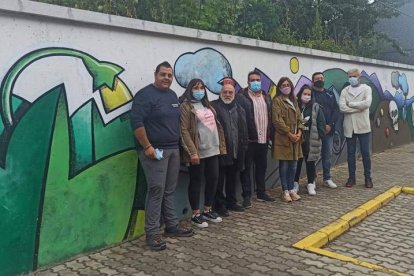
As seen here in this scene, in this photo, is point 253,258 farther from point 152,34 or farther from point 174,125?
point 152,34

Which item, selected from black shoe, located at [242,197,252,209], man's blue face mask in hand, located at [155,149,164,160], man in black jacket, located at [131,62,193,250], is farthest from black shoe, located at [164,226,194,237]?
black shoe, located at [242,197,252,209]

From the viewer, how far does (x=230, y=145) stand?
4.88 metres

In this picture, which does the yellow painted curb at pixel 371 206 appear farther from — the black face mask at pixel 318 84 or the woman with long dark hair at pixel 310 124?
the black face mask at pixel 318 84

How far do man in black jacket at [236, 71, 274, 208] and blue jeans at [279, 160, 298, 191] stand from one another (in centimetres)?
30

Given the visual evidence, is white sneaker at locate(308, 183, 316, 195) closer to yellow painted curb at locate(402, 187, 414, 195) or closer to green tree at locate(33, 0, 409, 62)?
yellow painted curb at locate(402, 187, 414, 195)

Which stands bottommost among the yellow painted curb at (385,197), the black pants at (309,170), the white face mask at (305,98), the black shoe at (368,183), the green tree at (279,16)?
the yellow painted curb at (385,197)

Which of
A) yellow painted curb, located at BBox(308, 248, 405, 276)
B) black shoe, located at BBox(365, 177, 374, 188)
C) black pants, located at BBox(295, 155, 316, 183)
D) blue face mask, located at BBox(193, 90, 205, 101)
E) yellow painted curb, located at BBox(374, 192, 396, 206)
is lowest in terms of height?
yellow painted curb, located at BBox(308, 248, 405, 276)

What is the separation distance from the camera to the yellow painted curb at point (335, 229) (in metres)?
4.50

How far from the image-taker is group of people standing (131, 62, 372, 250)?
4.01 meters

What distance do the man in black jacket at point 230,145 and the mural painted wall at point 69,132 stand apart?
482 millimetres

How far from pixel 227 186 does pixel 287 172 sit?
1024mm

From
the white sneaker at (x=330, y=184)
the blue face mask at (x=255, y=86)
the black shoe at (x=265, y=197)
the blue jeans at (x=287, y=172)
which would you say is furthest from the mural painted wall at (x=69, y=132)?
the white sneaker at (x=330, y=184)

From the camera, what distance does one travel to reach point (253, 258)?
12.7 ft

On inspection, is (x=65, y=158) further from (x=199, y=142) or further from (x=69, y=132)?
(x=199, y=142)
